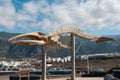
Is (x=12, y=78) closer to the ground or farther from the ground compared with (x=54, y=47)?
closer to the ground

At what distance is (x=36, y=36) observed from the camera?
26328mm

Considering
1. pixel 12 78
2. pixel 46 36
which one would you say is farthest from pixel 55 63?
pixel 46 36

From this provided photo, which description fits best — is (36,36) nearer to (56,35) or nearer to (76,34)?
(56,35)

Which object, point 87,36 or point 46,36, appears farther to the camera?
point 87,36

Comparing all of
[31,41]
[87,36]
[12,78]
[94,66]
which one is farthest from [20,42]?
[94,66]

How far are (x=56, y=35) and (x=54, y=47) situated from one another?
0.92 metres

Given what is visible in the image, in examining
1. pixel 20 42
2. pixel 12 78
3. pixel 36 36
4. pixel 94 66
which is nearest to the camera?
pixel 20 42

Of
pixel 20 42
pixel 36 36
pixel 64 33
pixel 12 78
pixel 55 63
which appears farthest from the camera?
pixel 55 63

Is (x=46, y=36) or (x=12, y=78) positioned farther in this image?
(x=12, y=78)

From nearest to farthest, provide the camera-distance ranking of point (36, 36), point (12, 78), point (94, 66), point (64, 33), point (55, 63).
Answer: point (36, 36), point (64, 33), point (12, 78), point (94, 66), point (55, 63)

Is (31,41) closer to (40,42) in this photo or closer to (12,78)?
(40,42)

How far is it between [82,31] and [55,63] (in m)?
146

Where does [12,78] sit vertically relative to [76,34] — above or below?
below

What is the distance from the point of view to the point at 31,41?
2494cm
